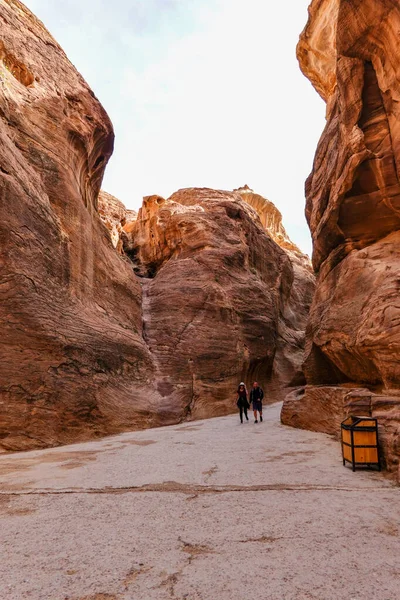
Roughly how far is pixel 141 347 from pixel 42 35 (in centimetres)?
1460

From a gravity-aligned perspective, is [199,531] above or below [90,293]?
below

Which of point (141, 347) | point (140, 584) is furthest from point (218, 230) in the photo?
point (140, 584)

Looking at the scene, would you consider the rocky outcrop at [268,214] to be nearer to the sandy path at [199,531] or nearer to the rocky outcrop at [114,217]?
the rocky outcrop at [114,217]

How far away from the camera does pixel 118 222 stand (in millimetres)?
29781

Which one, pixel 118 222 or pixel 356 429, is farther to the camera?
pixel 118 222

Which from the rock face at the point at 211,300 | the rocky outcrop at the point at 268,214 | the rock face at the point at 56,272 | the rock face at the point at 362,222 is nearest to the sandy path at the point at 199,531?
the rock face at the point at 56,272

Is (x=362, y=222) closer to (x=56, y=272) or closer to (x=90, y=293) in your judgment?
(x=90, y=293)

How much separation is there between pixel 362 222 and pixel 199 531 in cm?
1171

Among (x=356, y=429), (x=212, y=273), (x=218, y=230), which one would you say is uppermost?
(x=218, y=230)

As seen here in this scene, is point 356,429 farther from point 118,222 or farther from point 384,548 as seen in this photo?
point 118,222

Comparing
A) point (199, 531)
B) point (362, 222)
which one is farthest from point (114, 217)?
point (199, 531)

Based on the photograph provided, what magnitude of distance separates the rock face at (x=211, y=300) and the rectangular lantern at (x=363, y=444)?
886 centimetres

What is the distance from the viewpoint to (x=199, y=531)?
140 inches

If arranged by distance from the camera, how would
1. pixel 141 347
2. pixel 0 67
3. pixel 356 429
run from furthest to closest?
pixel 141 347 → pixel 0 67 → pixel 356 429
